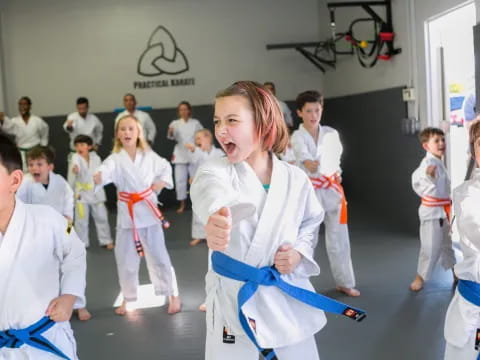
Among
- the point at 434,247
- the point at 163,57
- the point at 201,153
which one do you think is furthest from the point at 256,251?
the point at 163,57

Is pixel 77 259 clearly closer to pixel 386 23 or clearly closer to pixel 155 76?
pixel 386 23

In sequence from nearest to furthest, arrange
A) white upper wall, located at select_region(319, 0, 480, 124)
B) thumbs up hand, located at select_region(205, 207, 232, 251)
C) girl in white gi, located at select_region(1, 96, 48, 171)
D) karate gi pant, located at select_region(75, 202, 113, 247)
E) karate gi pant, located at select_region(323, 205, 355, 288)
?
thumbs up hand, located at select_region(205, 207, 232, 251) → karate gi pant, located at select_region(323, 205, 355, 288) → white upper wall, located at select_region(319, 0, 480, 124) → karate gi pant, located at select_region(75, 202, 113, 247) → girl in white gi, located at select_region(1, 96, 48, 171)

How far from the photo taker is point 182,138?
318 inches

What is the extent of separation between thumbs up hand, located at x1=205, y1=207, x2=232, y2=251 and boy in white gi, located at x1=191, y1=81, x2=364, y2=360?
16 centimetres

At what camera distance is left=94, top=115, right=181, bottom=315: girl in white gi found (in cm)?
344

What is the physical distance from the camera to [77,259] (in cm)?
166

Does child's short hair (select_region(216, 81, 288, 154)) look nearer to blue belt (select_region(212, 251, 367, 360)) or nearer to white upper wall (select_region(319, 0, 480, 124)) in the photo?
blue belt (select_region(212, 251, 367, 360))

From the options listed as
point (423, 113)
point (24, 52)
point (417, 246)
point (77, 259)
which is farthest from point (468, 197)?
point (24, 52)

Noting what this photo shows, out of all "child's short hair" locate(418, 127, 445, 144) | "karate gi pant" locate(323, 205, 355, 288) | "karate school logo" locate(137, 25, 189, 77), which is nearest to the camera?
"karate gi pant" locate(323, 205, 355, 288)

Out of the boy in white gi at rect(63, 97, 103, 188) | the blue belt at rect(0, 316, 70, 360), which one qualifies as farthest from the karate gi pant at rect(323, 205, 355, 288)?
the boy in white gi at rect(63, 97, 103, 188)

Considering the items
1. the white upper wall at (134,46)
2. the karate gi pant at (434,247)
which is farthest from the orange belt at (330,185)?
the white upper wall at (134,46)

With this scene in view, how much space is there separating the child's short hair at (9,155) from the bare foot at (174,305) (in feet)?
6.64

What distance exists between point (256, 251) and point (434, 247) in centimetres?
240

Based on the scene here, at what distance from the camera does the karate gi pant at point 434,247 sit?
141 inches
